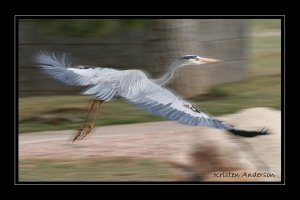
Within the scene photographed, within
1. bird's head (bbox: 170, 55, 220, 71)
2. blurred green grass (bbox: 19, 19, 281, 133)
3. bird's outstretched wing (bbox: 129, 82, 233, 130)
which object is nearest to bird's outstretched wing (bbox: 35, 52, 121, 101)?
blurred green grass (bbox: 19, 19, 281, 133)

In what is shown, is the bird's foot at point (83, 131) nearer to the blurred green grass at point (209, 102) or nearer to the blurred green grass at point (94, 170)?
the blurred green grass at point (209, 102)

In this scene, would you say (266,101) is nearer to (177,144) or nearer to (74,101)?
(177,144)

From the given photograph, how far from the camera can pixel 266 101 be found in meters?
13.8

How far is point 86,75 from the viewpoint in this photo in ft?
44.4

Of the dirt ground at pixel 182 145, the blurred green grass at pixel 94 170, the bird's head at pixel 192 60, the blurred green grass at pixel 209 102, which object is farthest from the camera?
the bird's head at pixel 192 60

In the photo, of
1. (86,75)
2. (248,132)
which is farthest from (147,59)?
(248,132)

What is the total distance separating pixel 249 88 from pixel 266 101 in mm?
411

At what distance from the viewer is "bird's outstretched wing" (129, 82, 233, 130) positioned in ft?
43.0

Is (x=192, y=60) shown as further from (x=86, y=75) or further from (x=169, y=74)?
(x=86, y=75)

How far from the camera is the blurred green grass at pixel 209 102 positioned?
1358 centimetres

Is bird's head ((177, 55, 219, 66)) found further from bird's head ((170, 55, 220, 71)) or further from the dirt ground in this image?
the dirt ground

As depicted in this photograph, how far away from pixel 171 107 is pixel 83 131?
1110 millimetres
